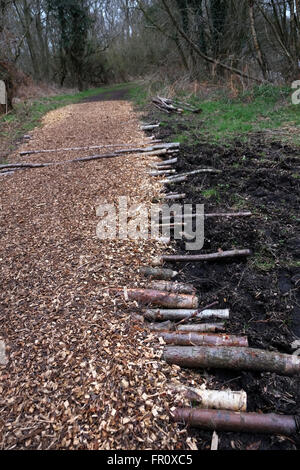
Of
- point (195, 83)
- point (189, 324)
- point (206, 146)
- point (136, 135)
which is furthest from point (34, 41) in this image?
point (189, 324)

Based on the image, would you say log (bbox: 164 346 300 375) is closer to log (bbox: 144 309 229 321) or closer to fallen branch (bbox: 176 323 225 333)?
fallen branch (bbox: 176 323 225 333)

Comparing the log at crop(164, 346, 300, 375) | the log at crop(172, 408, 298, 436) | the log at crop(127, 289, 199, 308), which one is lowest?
the log at crop(172, 408, 298, 436)

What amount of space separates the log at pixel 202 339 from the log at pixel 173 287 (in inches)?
21.3

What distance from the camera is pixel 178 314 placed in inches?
110

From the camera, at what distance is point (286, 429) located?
192 cm

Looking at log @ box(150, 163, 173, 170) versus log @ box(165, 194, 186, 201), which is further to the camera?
log @ box(150, 163, 173, 170)

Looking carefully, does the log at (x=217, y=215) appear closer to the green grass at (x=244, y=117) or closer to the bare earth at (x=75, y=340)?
the bare earth at (x=75, y=340)

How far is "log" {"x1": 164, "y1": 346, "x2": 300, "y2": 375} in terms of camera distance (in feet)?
7.43

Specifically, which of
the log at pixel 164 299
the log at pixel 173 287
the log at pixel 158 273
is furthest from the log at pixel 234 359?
the log at pixel 158 273

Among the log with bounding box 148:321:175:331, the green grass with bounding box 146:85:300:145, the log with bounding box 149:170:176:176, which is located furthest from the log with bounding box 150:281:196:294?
the green grass with bounding box 146:85:300:145

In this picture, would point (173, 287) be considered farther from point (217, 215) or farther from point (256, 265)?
point (217, 215)

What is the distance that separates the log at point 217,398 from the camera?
2.08 meters

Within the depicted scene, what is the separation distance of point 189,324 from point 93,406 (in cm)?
103

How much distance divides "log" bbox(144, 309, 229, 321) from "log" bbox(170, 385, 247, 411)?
69 centimetres
